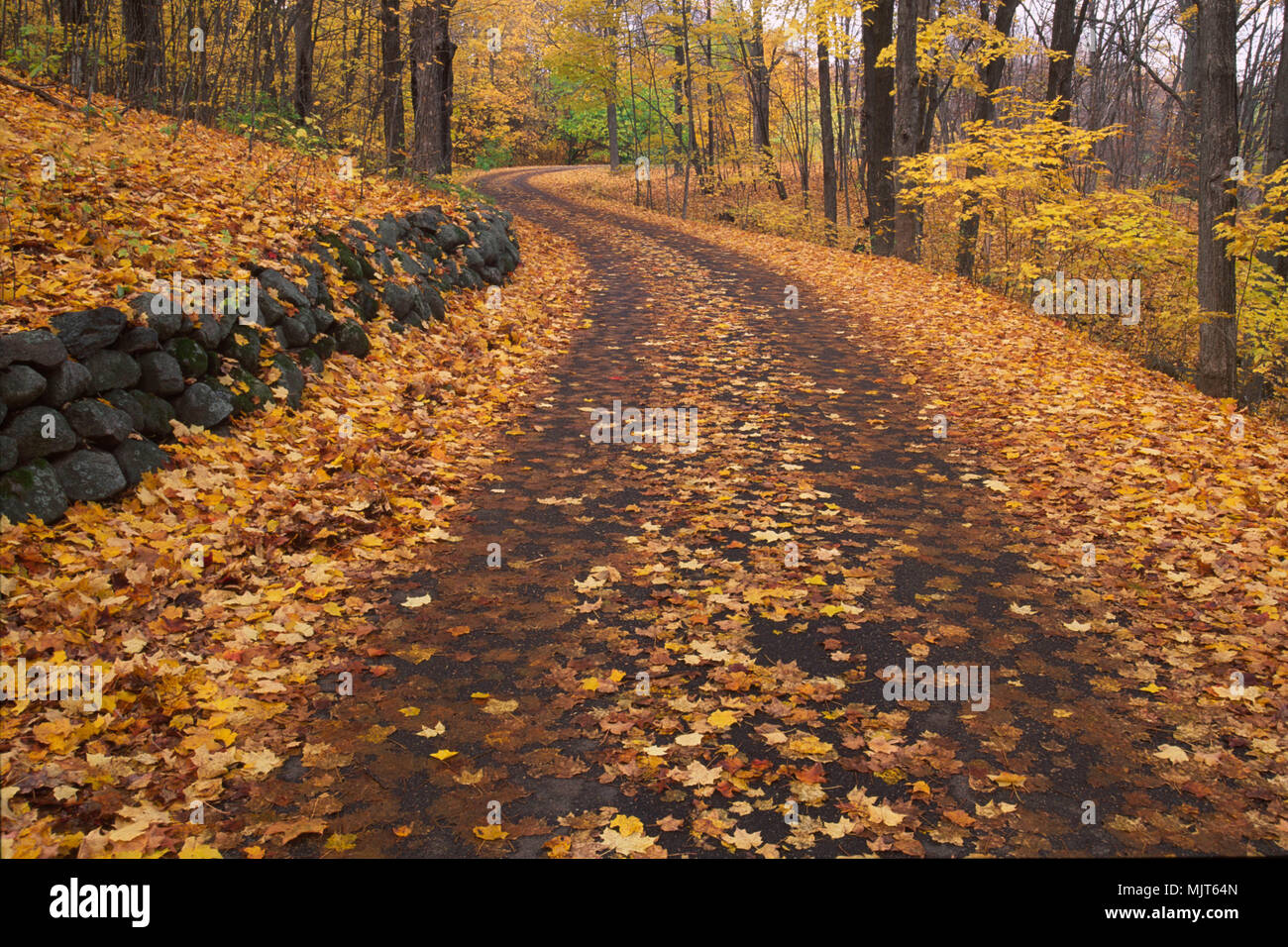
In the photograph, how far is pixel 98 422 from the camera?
4844 millimetres

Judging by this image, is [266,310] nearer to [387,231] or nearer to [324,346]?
[324,346]

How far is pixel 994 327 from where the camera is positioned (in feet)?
36.7

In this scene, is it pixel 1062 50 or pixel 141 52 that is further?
pixel 1062 50

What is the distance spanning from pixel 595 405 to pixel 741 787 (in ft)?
18.4

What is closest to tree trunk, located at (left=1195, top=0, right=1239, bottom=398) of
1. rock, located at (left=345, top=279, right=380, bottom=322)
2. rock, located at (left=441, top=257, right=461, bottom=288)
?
rock, located at (left=441, top=257, right=461, bottom=288)

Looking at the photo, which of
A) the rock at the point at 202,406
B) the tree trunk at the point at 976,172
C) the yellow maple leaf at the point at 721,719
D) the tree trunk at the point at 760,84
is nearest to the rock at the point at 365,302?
the rock at the point at 202,406

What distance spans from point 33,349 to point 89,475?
0.79 metres

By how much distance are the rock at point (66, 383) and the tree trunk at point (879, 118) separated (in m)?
16.7

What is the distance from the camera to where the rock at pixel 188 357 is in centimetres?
566

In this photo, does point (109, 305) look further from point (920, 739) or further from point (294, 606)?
point (920, 739)

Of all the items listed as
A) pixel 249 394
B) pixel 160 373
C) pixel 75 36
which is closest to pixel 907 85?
pixel 75 36

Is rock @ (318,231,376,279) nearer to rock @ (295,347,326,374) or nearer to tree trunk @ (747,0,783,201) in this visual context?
rock @ (295,347,326,374)

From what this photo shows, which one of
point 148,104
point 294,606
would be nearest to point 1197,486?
point 294,606

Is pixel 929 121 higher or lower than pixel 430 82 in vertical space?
higher
